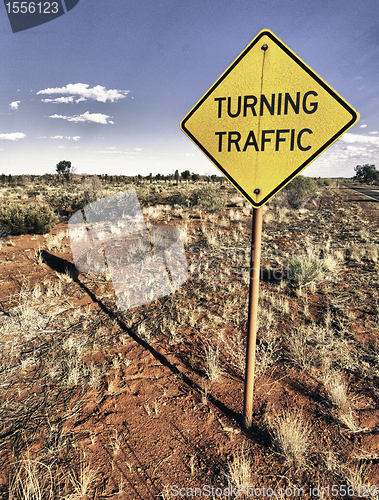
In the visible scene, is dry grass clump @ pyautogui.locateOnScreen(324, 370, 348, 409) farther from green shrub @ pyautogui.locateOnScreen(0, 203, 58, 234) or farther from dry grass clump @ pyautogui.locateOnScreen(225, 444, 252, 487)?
green shrub @ pyautogui.locateOnScreen(0, 203, 58, 234)

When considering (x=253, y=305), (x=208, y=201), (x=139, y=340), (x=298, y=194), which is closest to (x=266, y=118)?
(x=253, y=305)

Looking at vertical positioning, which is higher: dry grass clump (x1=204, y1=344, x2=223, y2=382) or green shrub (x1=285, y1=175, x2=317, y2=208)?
green shrub (x1=285, y1=175, x2=317, y2=208)

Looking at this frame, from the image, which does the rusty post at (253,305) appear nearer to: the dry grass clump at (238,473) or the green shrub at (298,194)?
the dry grass clump at (238,473)

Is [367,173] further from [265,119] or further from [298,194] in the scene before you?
[265,119]

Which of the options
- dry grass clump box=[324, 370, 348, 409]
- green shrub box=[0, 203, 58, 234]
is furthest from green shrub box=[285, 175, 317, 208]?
dry grass clump box=[324, 370, 348, 409]

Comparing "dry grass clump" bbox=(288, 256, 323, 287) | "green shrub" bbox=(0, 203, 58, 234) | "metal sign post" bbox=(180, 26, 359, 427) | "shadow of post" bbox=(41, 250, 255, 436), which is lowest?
"shadow of post" bbox=(41, 250, 255, 436)

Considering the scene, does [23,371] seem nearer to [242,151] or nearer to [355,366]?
[242,151]

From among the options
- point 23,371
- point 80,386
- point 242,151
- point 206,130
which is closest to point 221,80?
point 206,130

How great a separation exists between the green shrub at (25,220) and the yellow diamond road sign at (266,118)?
11.1 m

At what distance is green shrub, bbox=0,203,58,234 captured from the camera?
11.1 m

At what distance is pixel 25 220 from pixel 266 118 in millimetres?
12002

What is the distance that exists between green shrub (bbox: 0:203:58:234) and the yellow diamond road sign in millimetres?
11137

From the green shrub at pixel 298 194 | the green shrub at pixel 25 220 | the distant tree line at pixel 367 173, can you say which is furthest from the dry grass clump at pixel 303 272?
the distant tree line at pixel 367 173

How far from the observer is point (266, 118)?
2.00 metres
